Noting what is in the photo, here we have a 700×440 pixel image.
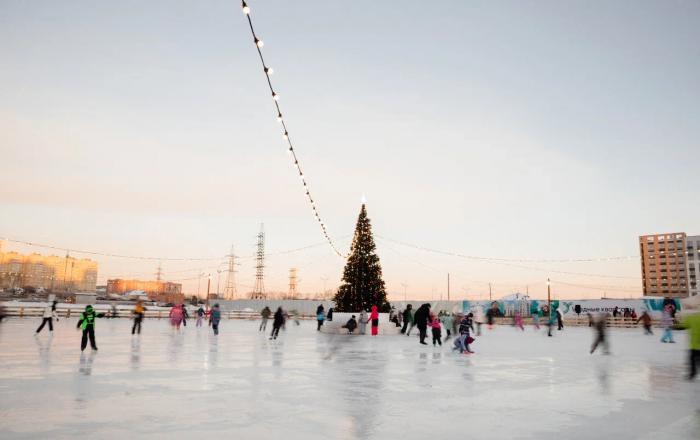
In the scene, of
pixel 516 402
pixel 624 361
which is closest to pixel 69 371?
pixel 516 402

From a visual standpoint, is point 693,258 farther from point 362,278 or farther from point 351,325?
point 351,325

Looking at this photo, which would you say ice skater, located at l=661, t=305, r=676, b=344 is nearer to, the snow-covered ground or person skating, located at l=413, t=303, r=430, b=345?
the snow-covered ground

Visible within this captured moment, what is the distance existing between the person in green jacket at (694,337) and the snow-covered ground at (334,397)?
20.2 inches

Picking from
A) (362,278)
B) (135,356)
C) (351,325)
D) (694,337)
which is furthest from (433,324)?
(362,278)

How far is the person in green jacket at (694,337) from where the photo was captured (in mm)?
8852

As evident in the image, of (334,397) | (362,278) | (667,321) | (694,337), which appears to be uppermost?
(362,278)

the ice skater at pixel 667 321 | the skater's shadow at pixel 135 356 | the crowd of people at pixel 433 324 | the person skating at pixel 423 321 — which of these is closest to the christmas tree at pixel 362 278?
the crowd of people at pixel 433 324

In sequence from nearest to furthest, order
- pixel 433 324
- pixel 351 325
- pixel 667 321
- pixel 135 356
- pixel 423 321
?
pixel 135 356, pixel 433 324, pixel 423 321, pixel 667 321, pixel 351 325

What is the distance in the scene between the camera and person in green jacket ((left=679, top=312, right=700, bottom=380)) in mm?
8852

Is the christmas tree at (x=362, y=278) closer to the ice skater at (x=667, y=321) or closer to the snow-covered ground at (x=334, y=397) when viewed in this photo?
the ice skater at (x=667, y=321)

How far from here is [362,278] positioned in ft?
111

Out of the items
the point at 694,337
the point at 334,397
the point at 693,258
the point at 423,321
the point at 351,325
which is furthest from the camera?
the point at 693,258

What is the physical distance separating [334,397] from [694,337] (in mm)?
6526

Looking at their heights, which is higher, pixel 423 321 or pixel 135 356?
pixel 423 321
